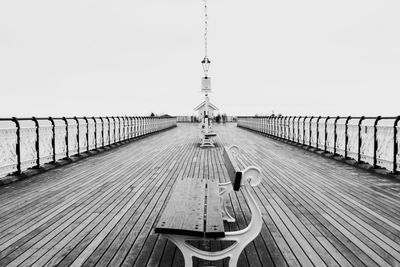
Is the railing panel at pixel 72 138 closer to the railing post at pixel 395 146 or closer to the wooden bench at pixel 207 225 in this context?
the wooden bench at pixel 207 225

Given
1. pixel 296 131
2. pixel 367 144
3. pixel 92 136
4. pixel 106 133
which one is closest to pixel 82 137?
pixel 92 136

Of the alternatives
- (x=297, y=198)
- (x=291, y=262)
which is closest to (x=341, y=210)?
(x=297, y=198)

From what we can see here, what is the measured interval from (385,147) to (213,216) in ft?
20.2

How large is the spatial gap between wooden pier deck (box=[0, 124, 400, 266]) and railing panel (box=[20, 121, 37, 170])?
0.54 meters

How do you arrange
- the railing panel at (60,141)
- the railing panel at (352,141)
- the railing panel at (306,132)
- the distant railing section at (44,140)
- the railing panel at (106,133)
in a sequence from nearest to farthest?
the distant railing section at (44,140) → the railing panel at (352,141) → the railing panel at (60,141) → the railing panel at (106,133) → the railing panel at (306,132)

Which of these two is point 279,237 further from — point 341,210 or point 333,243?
point 341,210

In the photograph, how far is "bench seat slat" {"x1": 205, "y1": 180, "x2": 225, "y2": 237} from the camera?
7.85 feet

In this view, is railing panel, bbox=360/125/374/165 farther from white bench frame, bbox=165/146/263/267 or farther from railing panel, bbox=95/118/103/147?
railing panel, bbox=95/118/103/147

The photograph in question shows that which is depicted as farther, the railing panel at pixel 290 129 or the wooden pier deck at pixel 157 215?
the railing panel at pixel 290 129

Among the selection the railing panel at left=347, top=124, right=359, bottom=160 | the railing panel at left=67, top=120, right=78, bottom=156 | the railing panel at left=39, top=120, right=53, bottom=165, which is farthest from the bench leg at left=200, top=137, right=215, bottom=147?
the railing panel at left=39, top=120, right=53, bottom=165

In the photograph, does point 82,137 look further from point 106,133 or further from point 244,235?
point 244,235


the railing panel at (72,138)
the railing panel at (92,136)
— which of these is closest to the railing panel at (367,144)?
the railing panel at (72,138)

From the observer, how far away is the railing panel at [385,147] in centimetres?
701

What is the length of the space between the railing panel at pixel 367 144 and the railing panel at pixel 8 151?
8716mm
